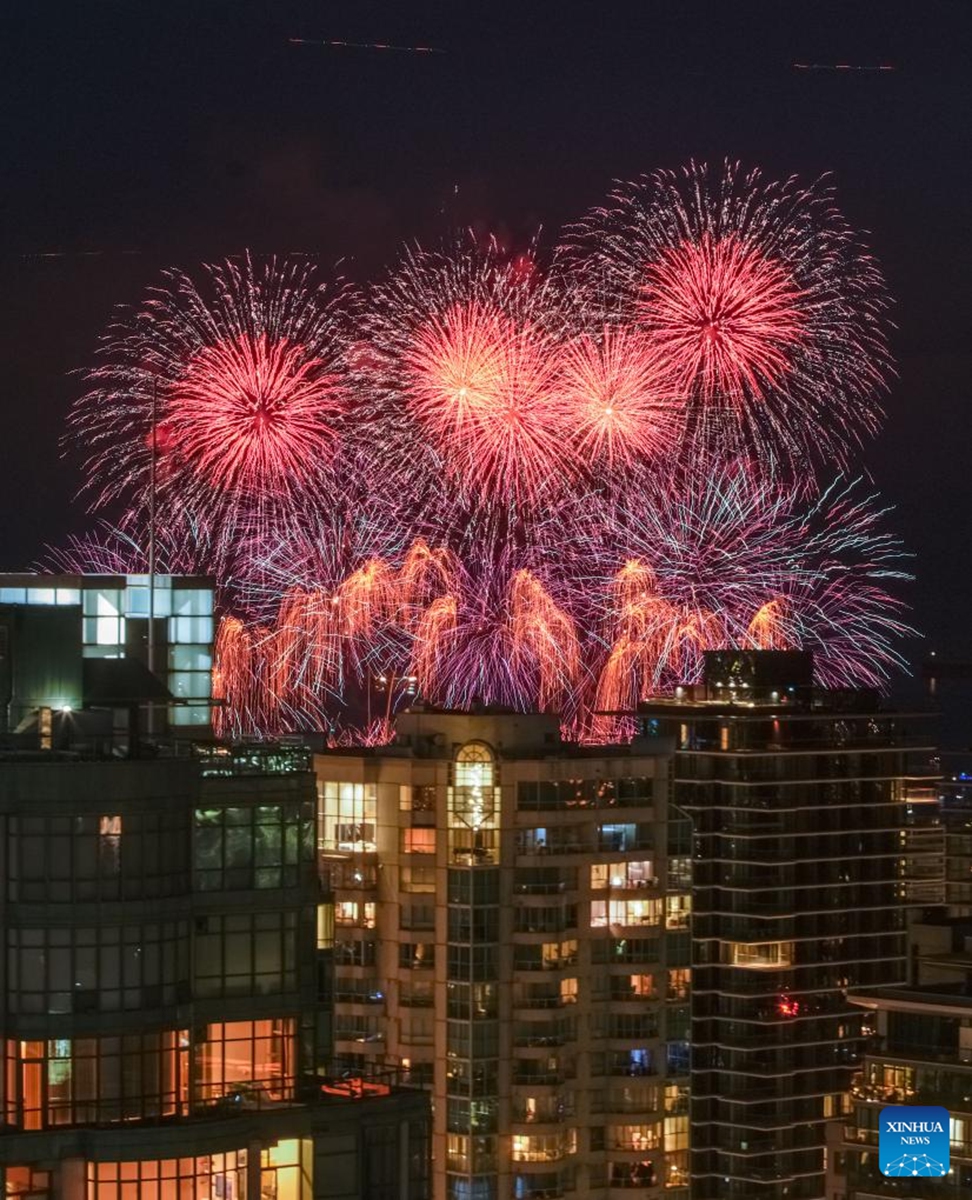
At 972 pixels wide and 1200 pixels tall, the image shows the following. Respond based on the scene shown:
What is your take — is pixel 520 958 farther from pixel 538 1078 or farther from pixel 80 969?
pixel 80 969

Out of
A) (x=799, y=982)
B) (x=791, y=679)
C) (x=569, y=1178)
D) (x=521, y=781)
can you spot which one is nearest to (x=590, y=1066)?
(x=569, y=1178)

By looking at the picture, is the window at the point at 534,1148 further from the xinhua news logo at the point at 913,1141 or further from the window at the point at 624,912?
the xinhua news logo at the point at 913,1141

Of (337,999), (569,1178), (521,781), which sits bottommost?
(569,1178)

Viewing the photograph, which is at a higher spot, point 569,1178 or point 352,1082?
point 352,1082

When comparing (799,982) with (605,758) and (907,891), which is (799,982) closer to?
(907,891)

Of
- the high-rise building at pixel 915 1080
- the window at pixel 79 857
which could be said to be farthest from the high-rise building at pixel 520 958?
the window at pixel 79 857

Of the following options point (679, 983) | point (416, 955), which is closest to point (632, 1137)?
point (679, 983)
